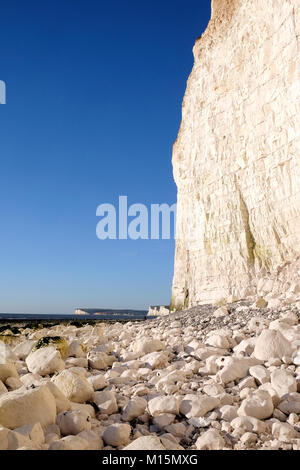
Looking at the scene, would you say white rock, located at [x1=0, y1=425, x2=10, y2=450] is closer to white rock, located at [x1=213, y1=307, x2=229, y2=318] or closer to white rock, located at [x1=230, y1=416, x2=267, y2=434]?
white rock, located at [x1=230, y1=416, x2=267, y2=434]

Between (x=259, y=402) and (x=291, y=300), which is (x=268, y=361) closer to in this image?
(x=259, y=402)

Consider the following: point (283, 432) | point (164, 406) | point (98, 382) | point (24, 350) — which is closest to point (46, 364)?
point (98, 382)

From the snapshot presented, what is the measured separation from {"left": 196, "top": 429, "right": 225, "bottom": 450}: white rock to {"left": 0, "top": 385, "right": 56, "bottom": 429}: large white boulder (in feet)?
4.24

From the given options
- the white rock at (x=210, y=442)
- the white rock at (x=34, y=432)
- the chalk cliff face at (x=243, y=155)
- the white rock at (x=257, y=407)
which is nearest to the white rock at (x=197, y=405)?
the white rock at (x=257, y=407)

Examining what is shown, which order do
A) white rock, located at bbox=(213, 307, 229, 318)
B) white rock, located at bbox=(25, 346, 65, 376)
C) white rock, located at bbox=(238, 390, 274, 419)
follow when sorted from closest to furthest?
white rock, located at bbox=(238, 390, 274, 419), white rock, located at bbox=(25, 346, 65, 376), white rock, located at bbox=(213, 307, 229, 318)

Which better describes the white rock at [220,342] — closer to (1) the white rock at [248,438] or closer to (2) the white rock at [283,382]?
(2) the white rock at [283,382]

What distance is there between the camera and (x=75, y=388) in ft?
12.5

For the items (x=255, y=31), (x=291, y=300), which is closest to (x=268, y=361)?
(x=291, y=300)

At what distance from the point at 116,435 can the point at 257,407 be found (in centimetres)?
130

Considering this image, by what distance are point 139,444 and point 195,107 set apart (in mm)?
19429

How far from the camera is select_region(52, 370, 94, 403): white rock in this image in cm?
379

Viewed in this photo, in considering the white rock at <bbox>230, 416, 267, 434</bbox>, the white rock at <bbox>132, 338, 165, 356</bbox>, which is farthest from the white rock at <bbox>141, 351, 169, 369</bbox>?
the white rock at <bbox>230, 416, 267, 434</bbox>

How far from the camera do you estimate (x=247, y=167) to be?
14609mm

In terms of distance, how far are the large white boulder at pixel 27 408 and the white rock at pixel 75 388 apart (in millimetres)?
599
